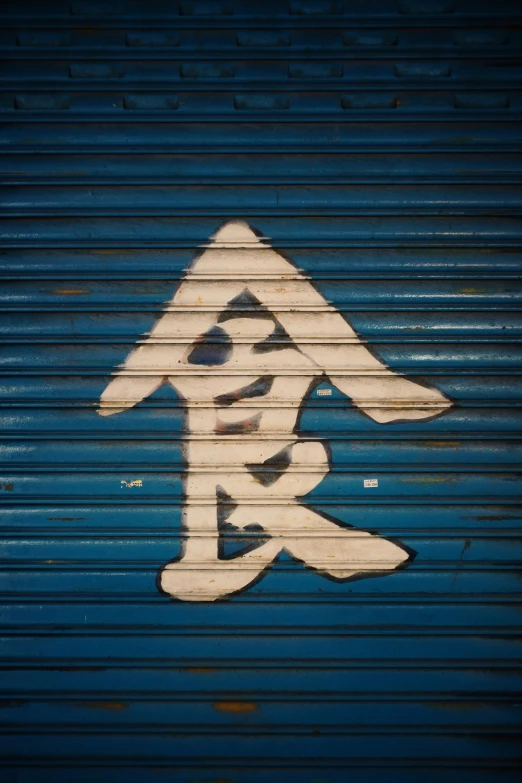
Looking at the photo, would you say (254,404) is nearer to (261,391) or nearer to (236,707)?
(261,391)

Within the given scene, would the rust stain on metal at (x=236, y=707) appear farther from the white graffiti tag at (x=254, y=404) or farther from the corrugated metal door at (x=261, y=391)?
the white graffiti tag at (x=254, y=404)

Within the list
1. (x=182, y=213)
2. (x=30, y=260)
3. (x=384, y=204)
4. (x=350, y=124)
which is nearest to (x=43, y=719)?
(x=30, y=260)

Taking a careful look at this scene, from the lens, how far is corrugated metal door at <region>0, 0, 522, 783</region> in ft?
7.72

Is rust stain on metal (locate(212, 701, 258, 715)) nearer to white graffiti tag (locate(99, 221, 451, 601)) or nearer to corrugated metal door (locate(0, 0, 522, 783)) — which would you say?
corrugated metal door (locate(0, 0, 522, 783))

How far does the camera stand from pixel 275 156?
7.84ft

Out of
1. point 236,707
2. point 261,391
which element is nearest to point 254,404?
point 261,391

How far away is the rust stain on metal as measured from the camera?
2355 mm

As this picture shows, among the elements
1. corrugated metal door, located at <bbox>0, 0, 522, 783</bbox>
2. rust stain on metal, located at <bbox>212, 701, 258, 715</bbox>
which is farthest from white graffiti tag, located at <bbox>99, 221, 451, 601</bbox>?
rust stain on metal, located at <bbox>212, 701, 258, 715</bbox>

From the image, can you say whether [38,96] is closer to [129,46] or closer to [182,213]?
[129,46]

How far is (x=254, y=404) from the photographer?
2359 mm

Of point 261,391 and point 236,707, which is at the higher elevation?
point 261,391

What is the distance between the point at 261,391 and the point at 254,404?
0.06 meters

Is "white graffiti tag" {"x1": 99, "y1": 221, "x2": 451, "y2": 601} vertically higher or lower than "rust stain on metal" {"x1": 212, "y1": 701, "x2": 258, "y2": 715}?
higher

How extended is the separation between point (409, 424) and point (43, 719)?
1926 millimetres
